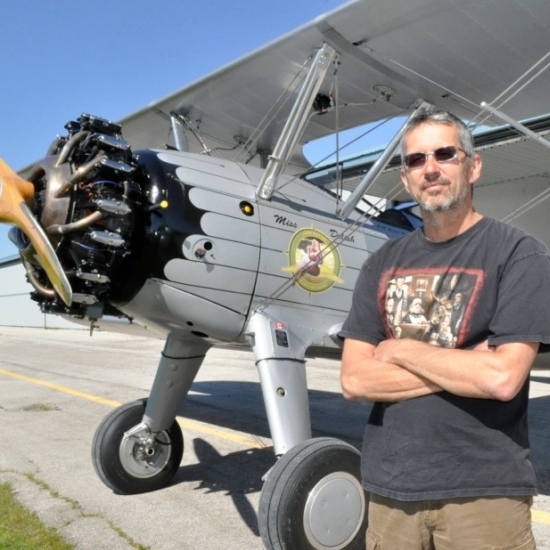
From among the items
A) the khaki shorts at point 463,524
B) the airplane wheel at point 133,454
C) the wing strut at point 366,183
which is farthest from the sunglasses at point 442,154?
the airplane wheel at point 133,454

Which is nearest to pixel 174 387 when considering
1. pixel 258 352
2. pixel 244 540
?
pixel 258 352

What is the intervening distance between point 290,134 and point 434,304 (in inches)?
96.7

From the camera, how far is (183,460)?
183 inches

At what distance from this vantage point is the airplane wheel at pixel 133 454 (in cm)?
381

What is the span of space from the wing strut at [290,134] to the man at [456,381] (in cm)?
212

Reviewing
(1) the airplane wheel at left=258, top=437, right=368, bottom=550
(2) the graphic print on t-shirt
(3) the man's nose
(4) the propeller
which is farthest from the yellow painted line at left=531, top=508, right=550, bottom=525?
(4) the propeller

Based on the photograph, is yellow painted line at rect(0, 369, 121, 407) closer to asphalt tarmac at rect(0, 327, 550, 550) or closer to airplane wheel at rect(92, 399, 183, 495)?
asphalt tarmac at rect(0, 327, 550, 550)

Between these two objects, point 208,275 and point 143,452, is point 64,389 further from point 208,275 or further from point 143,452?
point 208,275

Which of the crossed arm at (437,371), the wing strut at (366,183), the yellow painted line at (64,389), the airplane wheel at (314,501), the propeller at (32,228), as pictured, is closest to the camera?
the crossed arm at (437,371)

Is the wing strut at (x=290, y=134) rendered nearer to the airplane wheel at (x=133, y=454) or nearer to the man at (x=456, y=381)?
the airplane wheel at (x=133, y=454)

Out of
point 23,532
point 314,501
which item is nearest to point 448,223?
point 314,501

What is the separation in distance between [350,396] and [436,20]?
10.2ft

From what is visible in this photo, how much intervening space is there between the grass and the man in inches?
85.5

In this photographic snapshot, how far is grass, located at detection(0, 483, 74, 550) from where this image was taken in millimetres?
2924
